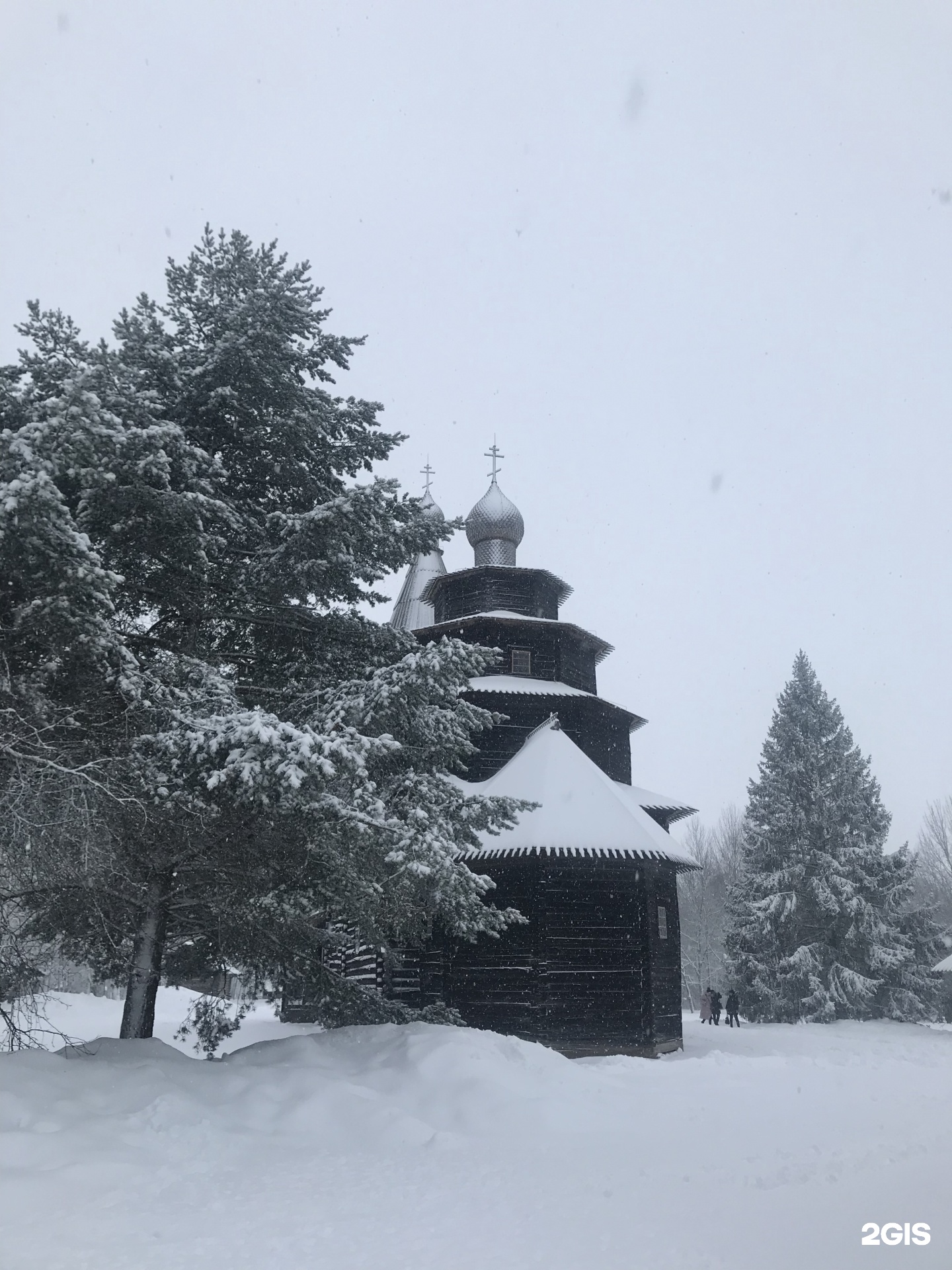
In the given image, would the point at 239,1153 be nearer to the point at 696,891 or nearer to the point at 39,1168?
the point at 39,1168

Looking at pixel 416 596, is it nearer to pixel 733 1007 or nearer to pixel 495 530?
pixel 495 530

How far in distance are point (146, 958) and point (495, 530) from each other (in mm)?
15430

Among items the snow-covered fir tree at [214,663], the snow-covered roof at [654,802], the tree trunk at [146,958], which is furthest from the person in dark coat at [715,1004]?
the tree trunk at [146,958]

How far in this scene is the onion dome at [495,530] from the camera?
2348 cm

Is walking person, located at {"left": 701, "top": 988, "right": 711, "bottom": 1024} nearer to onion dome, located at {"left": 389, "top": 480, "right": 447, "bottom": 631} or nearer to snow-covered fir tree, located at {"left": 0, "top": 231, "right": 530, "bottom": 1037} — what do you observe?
onion dome, located at {"left": 389, "top": 480, "right": 447, "bottom": 631}

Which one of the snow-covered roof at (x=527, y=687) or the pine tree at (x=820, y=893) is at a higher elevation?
the snow-covered roof at (x=527, y=687)

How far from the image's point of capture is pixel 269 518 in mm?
11375

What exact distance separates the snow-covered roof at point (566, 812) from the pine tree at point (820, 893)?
12345 millimetres

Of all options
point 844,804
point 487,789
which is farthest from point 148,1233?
point 844,804

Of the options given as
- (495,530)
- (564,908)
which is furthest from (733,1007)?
(495,530)

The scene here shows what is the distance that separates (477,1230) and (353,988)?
249 inches

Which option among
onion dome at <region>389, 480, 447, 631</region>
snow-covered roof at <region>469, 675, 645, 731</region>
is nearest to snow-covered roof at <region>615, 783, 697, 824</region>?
snow-covered roof at <region>469, 675, 645, 731</region>

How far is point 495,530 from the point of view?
23.5m
